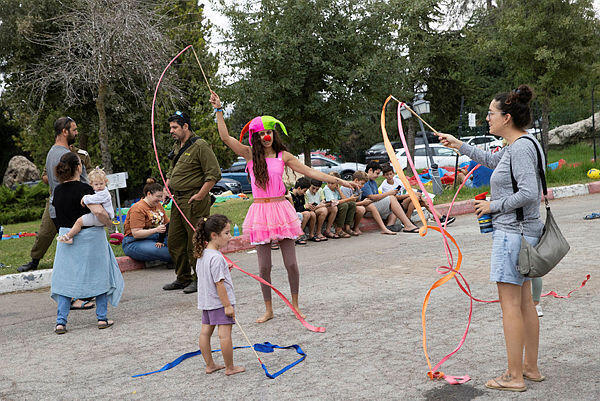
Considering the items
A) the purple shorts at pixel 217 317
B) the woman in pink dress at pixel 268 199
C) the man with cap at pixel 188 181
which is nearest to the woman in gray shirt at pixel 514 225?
the purple shorts at pixel 217 317

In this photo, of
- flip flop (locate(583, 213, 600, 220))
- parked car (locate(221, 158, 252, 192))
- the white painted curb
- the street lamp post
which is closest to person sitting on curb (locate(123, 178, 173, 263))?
the white painted curb

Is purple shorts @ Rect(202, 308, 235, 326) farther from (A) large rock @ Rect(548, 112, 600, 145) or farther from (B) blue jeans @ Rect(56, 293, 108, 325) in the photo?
(A) large rock @ Rect(548, 112, 600, 145)

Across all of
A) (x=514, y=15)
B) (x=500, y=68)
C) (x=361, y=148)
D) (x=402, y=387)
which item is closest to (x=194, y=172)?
(x=402, y=387)

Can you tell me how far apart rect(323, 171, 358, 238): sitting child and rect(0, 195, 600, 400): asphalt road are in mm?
2893

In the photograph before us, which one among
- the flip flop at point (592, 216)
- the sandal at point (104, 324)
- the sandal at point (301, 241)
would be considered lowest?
the sandal at point (104, 324)

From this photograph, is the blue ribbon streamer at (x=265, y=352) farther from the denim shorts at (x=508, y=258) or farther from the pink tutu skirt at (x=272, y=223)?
the denim shorts at (x=508, y=258)

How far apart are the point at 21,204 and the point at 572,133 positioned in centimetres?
2226

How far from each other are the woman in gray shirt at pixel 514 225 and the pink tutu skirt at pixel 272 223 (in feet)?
7.59

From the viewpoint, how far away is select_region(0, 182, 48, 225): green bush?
1962 centimetres


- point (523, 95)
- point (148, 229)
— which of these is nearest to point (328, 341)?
point (523, 95)

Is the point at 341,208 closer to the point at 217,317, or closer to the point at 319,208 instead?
the point at 319,208

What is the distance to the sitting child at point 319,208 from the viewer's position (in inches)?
435

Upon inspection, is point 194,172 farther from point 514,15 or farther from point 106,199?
point 514,15

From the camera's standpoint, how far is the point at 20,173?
97.0 feet
